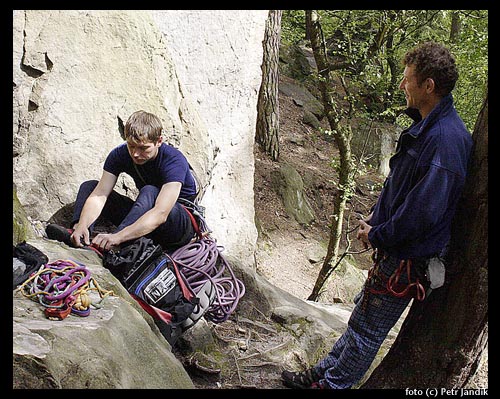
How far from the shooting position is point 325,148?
13602 mm

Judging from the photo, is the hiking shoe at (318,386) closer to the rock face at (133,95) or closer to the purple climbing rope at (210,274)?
the purple climbing rope at (210,274)

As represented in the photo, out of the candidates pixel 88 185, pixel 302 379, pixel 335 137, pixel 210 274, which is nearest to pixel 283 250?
pixel 335 137

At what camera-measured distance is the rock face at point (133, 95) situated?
4914mm

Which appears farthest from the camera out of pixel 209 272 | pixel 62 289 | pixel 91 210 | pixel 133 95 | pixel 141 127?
pixel 133 95

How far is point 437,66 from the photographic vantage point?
9.16 ft

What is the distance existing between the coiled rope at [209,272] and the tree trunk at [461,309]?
5.91 feet

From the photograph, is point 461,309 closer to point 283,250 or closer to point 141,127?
point 141,127

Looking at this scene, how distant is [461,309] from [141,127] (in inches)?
101

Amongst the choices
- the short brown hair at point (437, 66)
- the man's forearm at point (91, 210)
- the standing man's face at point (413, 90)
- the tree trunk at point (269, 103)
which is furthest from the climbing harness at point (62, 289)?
the tree trunk at point (269, 103)

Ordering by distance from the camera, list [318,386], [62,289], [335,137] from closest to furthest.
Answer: [62,289], [318,386], [335,137]

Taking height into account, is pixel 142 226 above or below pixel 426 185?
below

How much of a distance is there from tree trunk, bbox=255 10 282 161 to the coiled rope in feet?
19.5

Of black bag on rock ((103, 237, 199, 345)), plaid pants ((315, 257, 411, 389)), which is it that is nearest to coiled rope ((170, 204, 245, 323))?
black bag on rock ((103, 237, 199, 345))
